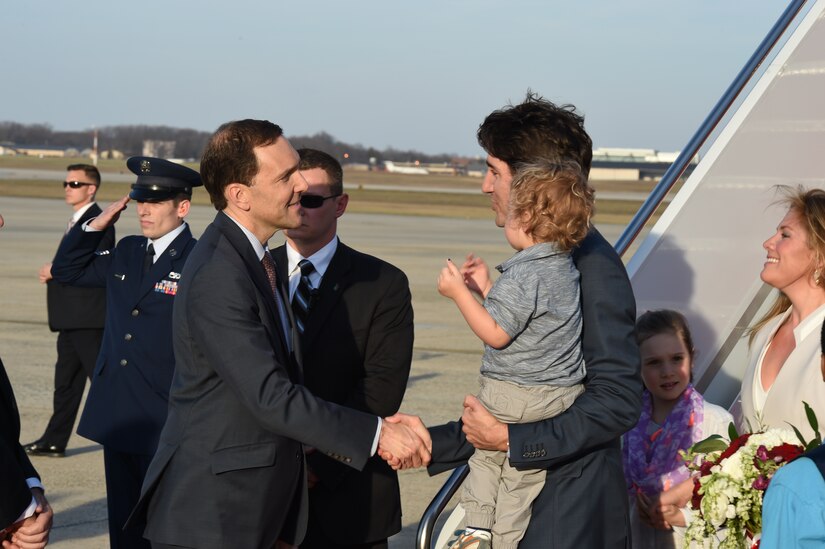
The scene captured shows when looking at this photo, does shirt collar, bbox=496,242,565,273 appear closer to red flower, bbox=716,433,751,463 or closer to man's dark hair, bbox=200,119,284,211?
red flower, bbox=716,433,751,463

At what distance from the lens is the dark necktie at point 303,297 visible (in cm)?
431

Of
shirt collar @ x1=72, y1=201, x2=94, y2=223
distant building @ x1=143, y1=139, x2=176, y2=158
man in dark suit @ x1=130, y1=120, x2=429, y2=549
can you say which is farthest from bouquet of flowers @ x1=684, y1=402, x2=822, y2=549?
distant building @ x1=143, y1=139, x2=176, y2=158

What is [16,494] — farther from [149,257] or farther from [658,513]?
[149,257]

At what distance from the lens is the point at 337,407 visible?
347cm

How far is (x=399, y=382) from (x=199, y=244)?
121 centimetres

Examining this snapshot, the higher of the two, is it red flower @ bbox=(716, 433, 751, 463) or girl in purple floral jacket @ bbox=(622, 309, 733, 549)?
red flower @ bbox=(716, 433, 751, 463)

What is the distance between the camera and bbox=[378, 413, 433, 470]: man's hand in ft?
11.7

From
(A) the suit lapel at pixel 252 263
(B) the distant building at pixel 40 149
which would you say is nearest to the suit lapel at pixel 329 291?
(A) the suit lapel at pixel 252 263

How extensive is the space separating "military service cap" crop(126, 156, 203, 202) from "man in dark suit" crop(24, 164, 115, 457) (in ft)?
9.27

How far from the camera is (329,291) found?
435 cm

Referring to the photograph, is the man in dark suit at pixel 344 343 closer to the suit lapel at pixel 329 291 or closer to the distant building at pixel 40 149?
the suit lapel at pixel 329 291

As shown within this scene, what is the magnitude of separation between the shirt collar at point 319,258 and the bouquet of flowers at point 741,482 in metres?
1.80

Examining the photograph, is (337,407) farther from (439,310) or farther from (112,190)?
(112,190)

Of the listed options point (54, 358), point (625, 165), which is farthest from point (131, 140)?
point (54, 358)
